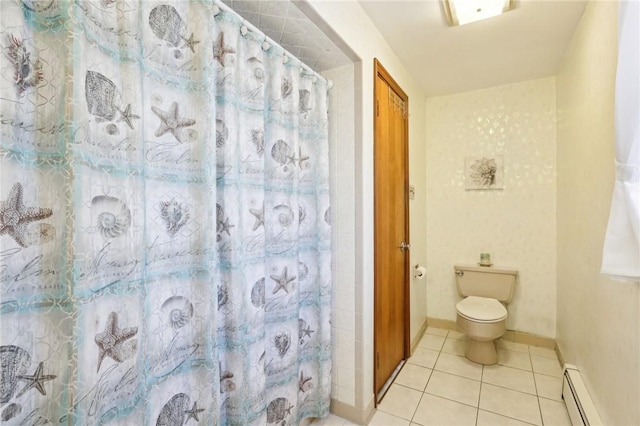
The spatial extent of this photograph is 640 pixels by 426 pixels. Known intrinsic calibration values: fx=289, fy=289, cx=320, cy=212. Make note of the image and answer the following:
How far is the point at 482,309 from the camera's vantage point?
2.38 meters

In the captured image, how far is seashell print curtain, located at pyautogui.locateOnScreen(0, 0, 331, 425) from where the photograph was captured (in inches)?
27.1

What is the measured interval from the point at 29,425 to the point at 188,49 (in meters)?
1.15

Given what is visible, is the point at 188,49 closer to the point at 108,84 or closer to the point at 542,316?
the point at 108,84

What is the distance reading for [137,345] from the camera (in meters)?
0.85

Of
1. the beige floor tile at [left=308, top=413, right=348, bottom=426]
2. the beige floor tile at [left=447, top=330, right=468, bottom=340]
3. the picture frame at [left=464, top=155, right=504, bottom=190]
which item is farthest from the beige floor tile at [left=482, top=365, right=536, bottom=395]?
the picture frame at [left=464, top=155, right=504, bottom=190]

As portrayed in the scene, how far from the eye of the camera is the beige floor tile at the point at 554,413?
1.69m

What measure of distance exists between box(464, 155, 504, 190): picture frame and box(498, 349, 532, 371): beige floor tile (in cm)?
149

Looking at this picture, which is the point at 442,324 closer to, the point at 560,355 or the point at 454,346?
the point at 454,346

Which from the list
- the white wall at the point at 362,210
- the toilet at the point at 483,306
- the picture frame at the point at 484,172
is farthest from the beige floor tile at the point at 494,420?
the picture frame at the point at 484,172

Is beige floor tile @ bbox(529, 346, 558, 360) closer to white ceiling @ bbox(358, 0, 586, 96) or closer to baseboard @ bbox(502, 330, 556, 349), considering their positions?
baseboard @ bbox(502, 330, 556, 349)

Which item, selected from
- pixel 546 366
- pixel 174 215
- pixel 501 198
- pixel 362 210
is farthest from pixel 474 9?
pixel 546 366

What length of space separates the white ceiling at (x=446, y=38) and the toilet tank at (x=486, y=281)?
174 centimetres

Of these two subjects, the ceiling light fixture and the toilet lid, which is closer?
the ceiling light fixture

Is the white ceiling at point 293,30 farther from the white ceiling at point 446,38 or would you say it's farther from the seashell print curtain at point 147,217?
the seashell print curtain at point 147,217
